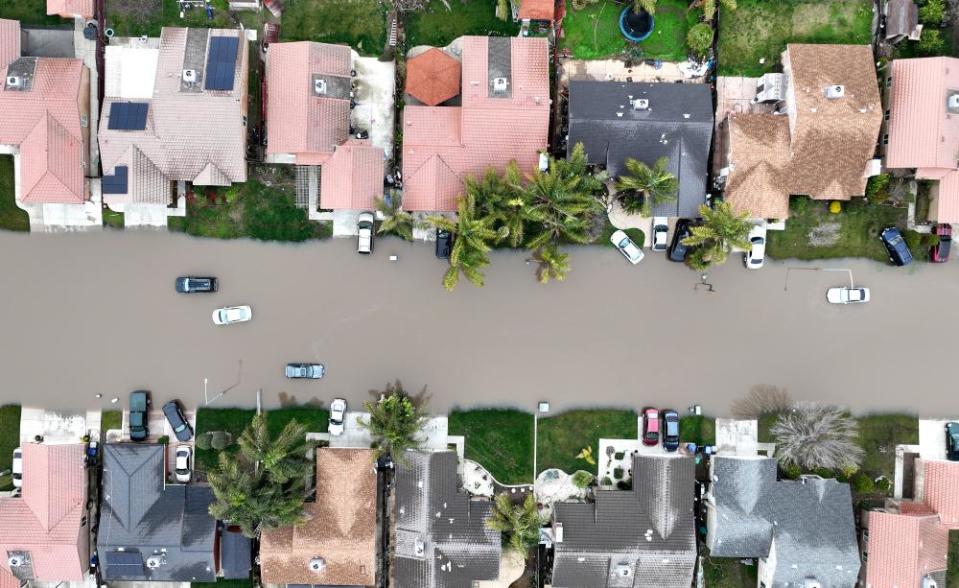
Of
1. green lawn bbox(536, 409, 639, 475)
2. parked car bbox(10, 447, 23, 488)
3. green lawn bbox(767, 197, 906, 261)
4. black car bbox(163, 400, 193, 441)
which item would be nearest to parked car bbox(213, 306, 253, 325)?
black car bbox(163, 400, 193, 441)

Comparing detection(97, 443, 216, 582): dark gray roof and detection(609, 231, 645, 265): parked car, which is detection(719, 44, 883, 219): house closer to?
detection(609, 231, 645, 265): parked car

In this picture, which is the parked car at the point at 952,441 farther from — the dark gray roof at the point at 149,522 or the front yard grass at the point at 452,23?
the dark gray roof at the point at 149,522

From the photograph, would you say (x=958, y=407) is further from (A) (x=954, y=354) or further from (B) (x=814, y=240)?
(B) (x=814, y=240)

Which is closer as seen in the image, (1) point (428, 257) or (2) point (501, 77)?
(2) point (501, 77)

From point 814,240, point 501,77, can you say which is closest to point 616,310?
point 814,240

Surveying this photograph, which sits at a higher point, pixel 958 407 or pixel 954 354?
pixel 954 354

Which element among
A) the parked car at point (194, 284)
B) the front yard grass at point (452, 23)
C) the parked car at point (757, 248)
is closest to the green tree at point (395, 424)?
the parked car at point (194, 284)
